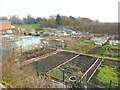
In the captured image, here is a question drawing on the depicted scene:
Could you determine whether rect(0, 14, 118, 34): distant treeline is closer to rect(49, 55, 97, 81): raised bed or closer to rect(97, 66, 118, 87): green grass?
rect(49, 55, 97, 81): raised bed

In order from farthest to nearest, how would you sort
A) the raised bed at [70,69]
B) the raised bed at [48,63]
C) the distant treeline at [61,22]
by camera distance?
the distant treeline at [61,22], the raised bed at [48,63], the raised bed at [70,69]

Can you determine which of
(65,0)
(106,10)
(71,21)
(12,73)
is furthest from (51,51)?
(71,21)

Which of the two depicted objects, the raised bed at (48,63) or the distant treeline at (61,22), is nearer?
the raised bed at (48,63)

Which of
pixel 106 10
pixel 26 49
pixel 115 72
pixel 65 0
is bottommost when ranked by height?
pixel 115 72

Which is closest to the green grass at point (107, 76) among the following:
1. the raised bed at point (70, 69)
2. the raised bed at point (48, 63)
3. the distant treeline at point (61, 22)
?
the raised bed at point (70, 69)

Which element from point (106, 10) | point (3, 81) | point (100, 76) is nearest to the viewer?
point (3, 81)

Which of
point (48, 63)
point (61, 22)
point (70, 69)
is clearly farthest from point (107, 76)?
point (61, 22)

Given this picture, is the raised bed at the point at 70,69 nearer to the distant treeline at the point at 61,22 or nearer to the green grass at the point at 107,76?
the green grass at the point at 107,76

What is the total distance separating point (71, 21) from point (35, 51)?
29.7 feet

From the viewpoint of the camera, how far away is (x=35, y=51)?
8.14m

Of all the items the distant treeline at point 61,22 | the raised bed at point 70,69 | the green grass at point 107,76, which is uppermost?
the distant treeline at point 61,22

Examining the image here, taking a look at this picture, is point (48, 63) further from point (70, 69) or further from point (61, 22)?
point (61, 22)

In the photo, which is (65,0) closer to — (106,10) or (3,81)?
(106,10)

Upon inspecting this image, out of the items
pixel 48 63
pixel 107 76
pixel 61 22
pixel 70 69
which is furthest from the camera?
pixel 61 22
